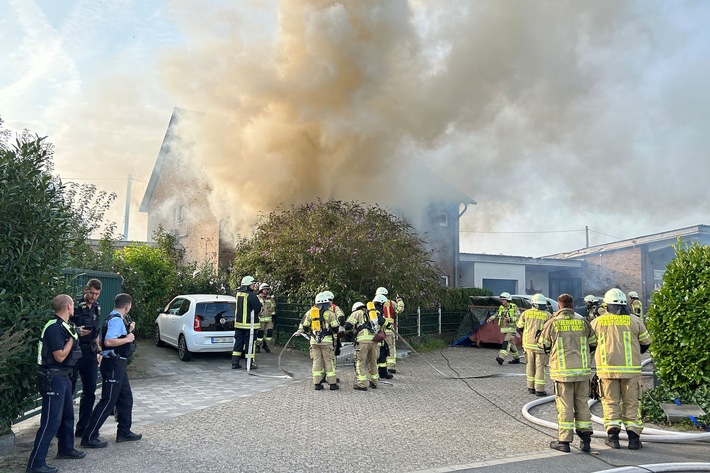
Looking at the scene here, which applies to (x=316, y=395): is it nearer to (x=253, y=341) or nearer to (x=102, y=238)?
(x=253, y=341)

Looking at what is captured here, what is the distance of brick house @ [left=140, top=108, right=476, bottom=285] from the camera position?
60.1 feet

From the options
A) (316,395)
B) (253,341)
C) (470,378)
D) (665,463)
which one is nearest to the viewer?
(665,463)

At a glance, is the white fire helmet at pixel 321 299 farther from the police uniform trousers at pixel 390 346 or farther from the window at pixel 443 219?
the window at pixel 443 219

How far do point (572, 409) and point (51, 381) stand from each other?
513 cm

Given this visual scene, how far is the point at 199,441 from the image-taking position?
580 cm

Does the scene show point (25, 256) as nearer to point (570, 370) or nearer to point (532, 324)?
point (570, 370)

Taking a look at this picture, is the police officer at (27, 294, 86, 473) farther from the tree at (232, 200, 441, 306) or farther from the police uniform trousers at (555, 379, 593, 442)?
the tree at (232, 200, 441, 306)

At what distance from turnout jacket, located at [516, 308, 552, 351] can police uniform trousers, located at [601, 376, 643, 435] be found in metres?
3.20

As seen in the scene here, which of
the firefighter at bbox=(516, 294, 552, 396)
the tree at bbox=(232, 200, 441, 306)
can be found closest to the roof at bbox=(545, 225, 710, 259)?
the tree at bbox=(232, 200, 441, 306)

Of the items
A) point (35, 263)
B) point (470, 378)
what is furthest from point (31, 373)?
point (470, 378)

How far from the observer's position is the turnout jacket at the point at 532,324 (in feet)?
30.8

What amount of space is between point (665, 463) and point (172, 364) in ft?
29.6

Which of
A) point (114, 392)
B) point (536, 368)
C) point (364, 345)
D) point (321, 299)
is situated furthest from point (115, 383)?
point (536, 368)

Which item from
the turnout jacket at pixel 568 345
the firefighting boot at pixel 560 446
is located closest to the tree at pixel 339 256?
the turnout jacket at pixel 568 345
